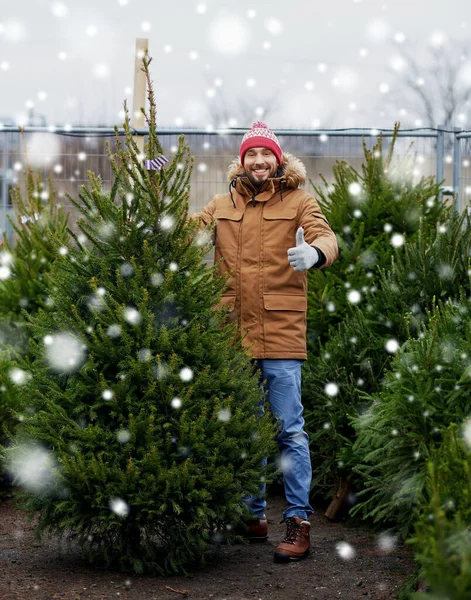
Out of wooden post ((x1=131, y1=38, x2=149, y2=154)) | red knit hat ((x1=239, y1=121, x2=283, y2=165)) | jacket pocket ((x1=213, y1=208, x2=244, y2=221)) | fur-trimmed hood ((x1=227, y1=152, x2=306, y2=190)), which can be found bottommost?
jacket pocket ((x1=213, y1=208, x2=244, y2=221))

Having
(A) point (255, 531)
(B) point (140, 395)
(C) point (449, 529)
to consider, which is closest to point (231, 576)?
(A) point (255, 531)

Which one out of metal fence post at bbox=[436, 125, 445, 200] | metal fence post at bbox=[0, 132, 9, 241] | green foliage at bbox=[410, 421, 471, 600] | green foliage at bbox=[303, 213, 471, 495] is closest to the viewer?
green foliage at bbox=[410, 421, 471, 600]

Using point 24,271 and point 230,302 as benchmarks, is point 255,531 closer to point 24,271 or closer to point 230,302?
point 230,302

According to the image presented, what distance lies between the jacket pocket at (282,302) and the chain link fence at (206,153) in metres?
3.78

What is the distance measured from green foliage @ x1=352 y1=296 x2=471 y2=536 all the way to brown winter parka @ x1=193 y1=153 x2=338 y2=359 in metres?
0.65

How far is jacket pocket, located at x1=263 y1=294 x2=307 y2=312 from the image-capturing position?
4.57 metres

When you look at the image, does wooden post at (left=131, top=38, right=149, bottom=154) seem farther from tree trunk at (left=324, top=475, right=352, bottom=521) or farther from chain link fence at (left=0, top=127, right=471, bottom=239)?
tree trunk at (left=324, top=475, right=352, bottom=521)

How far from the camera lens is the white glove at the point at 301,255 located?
166 inches

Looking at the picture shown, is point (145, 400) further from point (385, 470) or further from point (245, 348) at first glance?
point (385, 470)

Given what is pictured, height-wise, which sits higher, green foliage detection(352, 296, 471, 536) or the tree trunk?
green foliage detection(352, 296, 471, 536)

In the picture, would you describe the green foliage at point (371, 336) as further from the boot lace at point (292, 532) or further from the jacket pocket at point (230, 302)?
the jacket pocket at point (230, 302)

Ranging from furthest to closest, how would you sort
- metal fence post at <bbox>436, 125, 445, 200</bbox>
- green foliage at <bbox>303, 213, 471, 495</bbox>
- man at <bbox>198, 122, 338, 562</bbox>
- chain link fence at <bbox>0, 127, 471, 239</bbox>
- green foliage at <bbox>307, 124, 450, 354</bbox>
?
chain link fence at <bbox>0, 127, 471, 239</bbox>, metal fence post at <bbox>436, 125, 445, 200</bbox>, green foliage at <bbox>307, 124, 450, 354</bbox>, green foliage at <bbox>303, 213, 471, 495</bbox>, man at <bbox>198, 122, 338, 562</bbox>

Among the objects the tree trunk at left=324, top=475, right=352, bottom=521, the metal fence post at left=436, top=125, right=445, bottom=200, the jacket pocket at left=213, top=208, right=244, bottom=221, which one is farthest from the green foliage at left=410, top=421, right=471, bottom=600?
the metal fence post at left=436, top=125, right=445, bottom=200

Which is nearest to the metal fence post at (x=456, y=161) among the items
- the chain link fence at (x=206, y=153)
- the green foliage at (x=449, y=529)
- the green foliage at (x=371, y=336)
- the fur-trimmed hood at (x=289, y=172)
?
the chain link fence at (x=206, y=153)
